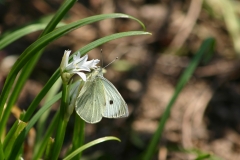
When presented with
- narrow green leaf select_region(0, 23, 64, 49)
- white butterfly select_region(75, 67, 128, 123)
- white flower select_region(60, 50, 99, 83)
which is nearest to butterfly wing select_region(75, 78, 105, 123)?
white butterfly select_region(75, 67, 128, 123)

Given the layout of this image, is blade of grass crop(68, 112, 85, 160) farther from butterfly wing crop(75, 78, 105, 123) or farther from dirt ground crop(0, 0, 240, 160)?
dirt ground crop(0, 0, 240, 160)

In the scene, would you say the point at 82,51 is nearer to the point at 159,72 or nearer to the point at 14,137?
the point at 14,137

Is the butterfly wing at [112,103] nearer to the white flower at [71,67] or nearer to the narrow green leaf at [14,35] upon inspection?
the white flower at [71,67]

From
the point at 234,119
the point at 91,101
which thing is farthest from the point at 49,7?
the point at 91,101

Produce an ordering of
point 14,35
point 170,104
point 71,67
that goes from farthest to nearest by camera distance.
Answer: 1. point 170,104
2. point 14,35
3. point 71,67

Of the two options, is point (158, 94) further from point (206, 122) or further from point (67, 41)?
point (67, 41)

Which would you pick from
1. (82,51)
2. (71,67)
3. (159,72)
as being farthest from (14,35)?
(159,72)

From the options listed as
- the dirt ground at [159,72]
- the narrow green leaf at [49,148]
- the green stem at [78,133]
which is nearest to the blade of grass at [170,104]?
the green stem at [78,133]
